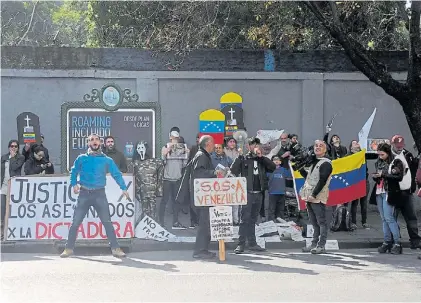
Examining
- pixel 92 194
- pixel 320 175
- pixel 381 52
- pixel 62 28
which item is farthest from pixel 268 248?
pixel 62 28

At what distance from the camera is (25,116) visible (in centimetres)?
1459

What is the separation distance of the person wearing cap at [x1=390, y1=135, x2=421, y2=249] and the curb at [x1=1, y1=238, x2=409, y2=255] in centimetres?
44

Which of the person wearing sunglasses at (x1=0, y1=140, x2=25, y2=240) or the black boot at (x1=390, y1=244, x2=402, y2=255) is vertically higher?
the person wearing sunglasses at (x1=0, y1=140, x2=25, y2=240)

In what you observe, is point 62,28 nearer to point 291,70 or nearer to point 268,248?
point 291,70

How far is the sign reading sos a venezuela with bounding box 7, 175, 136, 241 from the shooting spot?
11156 millimetres

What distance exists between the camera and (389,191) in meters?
10.6

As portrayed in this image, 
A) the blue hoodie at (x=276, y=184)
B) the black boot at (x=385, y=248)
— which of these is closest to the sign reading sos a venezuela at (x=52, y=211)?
the blue hoodie at (x=276, y=184)

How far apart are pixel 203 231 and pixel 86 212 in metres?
1.79

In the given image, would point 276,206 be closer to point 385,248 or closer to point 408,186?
point 385,248

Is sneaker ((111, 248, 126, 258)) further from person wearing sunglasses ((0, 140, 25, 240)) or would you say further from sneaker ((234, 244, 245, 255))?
person wearing sunglasses ((0, 140, 25, 240))

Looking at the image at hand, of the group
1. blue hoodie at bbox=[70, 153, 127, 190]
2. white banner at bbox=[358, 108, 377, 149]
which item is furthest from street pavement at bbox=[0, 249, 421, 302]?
white banner at bbox=[358, 108, 377, 149]

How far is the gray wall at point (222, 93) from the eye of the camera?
14.9m

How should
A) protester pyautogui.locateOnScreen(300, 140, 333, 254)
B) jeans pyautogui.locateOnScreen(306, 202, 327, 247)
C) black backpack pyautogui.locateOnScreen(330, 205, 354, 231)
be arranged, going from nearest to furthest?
1. protester pyautogui.locateOnScreen(300, 140, 333, 254)
2. jeans pyautogui.locateOnScreen(306, 202, 327, 247)
3. black backpack pyautogui.locateOnScreen(330, 205, 354, 231)

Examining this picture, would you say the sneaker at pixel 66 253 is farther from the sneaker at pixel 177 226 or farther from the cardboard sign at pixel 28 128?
the cardboard sign at pixel 28 128
